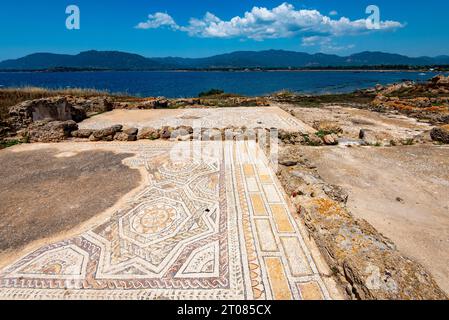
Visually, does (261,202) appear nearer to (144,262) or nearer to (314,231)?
(314,231)

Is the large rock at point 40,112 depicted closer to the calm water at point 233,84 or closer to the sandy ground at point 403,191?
the sandy ground at point 403,191

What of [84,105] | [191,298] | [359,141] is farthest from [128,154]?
[84,105]

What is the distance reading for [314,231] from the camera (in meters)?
3.79

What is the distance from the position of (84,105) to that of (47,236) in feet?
47.7

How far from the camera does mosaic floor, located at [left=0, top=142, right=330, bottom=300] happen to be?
2951mm

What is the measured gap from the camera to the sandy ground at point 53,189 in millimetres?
4180

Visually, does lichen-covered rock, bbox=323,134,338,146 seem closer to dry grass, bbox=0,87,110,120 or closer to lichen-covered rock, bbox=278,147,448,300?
lichen-covered rock, bbox=278,147,448,300

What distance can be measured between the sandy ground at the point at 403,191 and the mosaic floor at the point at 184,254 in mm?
1518

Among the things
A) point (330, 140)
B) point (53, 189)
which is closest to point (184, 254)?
point (53, 189)

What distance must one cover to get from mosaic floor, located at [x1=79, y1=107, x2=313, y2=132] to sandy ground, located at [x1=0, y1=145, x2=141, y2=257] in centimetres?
459

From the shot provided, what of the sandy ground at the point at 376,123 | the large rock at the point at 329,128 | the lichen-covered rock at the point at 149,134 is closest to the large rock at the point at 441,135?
the sandy ground at the point at 376,123

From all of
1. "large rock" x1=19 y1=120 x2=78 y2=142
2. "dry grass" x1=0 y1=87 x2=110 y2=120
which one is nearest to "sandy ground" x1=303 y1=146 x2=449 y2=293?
"large rock" x1=19 y1=120 x2=78 y2=142

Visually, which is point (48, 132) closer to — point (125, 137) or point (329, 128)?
point (125, 137)

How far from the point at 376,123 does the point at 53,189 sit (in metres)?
13.4
